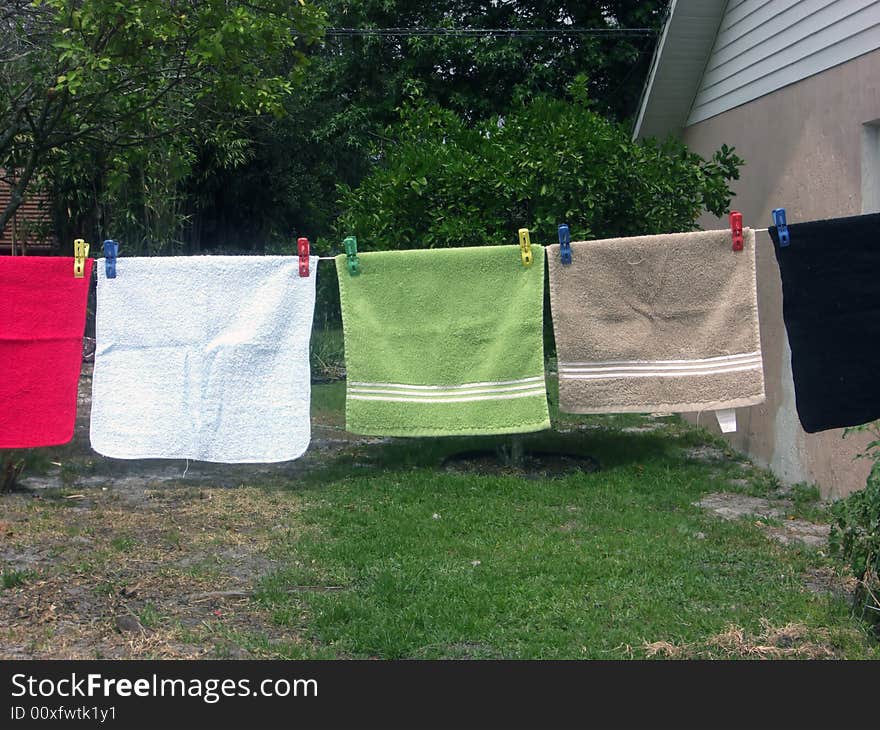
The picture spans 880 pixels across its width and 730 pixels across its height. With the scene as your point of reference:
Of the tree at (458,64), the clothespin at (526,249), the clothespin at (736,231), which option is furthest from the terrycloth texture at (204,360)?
the tree at (458,64)

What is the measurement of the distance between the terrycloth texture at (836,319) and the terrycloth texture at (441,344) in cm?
139

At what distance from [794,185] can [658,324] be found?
6.52 ft

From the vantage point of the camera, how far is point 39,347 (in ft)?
17.7

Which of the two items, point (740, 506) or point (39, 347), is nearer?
point (39, 347)

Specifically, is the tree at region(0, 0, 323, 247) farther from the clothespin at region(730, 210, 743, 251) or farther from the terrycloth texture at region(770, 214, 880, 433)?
the terrycloth texture at region(770, 214, 880, 433)

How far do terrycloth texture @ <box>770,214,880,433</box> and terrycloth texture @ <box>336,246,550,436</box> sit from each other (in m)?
1.39

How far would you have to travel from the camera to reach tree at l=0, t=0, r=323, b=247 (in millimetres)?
6602

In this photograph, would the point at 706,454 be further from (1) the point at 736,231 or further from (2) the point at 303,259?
(2) the point at 303,259

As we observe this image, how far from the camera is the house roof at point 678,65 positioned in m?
7.87

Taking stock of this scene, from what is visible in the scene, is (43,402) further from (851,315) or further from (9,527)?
(851,315)

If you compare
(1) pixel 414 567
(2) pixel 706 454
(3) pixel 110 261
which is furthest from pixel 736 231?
(2) pixel 706 454

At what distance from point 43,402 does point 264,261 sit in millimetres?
1324

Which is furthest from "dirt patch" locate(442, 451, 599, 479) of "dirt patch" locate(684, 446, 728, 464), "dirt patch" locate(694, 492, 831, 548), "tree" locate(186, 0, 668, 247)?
"tree" locate(186, 0, 668, 247)

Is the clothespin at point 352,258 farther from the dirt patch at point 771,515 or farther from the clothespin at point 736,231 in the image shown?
the dirt patch at point 771,515
